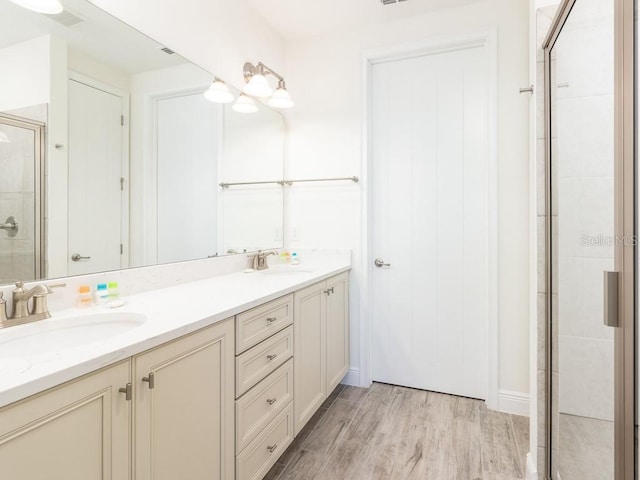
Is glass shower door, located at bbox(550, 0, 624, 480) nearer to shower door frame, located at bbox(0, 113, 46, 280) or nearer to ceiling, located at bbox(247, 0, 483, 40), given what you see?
ceiling, located at bbox(247, 0, 483, 40)

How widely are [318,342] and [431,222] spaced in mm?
1111

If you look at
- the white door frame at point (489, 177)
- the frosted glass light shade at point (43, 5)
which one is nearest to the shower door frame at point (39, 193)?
the frosted glass light shade at point (43, 5)

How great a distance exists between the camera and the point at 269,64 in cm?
253

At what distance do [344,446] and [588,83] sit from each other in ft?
6.09

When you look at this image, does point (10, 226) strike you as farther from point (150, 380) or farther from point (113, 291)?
point (150, 380)

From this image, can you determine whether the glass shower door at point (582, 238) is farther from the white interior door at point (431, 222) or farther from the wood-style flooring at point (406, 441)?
the white interior door at point (431, 222)

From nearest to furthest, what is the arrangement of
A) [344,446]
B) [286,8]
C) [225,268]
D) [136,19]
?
[136,19] → [344,446] → [225,268] → [286,8]

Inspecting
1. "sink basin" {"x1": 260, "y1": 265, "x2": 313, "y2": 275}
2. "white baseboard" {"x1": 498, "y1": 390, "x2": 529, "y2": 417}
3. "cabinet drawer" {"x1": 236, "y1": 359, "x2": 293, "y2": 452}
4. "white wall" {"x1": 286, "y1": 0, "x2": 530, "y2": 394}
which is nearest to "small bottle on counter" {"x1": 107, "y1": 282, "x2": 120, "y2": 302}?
"cabinet drawer" {"x1": 236, "y1": 359, "x2": 293, "y2": 452}

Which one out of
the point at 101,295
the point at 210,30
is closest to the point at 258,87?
the point at 210,30

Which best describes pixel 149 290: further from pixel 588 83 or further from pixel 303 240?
pixel 588 83

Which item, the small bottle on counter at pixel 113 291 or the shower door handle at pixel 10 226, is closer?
the shower door handle at pixel 10 226

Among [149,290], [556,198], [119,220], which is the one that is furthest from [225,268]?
[556,198]

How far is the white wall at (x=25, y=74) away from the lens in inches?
42.9

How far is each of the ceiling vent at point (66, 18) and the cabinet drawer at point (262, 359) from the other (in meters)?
1.35
